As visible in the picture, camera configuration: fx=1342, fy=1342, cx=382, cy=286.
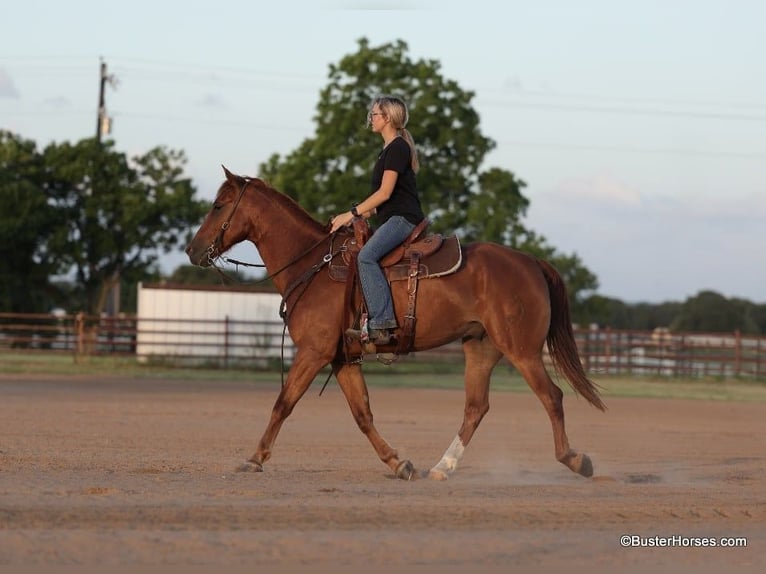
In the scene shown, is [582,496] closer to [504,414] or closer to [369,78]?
[504,414]

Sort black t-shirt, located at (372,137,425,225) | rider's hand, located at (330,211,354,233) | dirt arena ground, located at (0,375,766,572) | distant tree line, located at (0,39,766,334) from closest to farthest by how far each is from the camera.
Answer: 1. dirt arena ground, located at (0,375,766,572)
2. black t-shirt, located at (372,137,425,225)
3. rider's hand, located at (330,211,354,233)
4. distant tree line, located at (0,39,766,334)

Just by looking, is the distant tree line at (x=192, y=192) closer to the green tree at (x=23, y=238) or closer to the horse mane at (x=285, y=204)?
the green tree at (x=23, y=238)

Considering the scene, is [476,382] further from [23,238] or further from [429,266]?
[23,238]

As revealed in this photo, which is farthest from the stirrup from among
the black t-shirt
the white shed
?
the white shed

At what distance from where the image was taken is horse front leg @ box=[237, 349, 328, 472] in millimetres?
10219

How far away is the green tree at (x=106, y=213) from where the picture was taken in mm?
50844

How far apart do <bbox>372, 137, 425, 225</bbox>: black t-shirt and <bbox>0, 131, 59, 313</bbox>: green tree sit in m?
40.1

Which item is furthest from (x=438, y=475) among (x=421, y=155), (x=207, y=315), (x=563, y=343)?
(x=421, y=155)

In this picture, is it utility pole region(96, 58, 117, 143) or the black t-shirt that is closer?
the black t-shirt

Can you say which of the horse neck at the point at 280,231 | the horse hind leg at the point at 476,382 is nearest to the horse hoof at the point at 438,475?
the horse hind leg at the point at 476,382

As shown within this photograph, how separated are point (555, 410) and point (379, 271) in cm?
175

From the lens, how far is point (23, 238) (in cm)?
4900

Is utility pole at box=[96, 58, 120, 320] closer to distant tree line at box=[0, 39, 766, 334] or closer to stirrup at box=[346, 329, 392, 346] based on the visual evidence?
distant tree line at box=[0, 39, 766, 334]

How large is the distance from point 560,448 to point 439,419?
9104 mm
